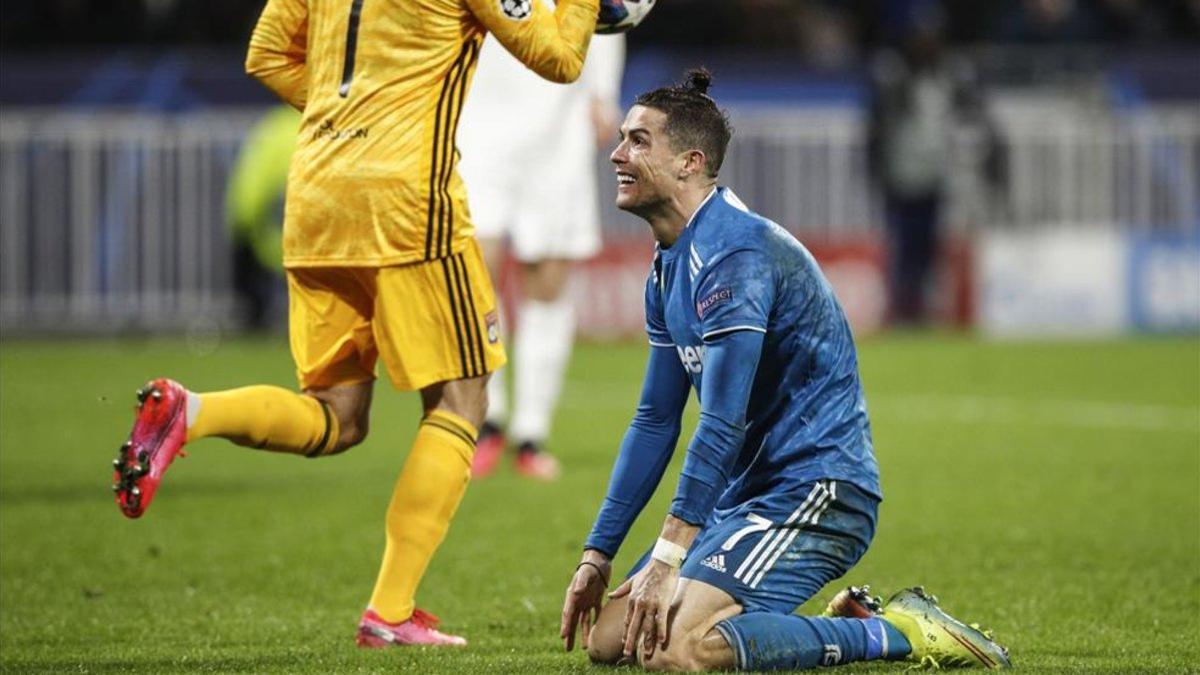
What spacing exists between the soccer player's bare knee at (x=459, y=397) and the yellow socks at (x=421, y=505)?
0.03 m

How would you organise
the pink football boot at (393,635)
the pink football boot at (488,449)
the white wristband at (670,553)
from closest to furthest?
1. the white wristband at (670,553)
2. the pink football boot at (393,635)
3. the pink football boot at (488,449)

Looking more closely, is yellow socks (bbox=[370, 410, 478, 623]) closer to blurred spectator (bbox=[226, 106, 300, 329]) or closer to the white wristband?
the white wristband

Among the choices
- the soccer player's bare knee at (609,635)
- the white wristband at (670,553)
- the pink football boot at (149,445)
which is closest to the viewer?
the white wristband at (670,553)

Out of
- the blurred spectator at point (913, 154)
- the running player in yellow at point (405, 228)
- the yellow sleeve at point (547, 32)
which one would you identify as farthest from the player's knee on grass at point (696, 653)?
the blurred spectator at point (913, 154)

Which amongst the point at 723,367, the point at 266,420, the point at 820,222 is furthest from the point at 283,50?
the point at 820,222

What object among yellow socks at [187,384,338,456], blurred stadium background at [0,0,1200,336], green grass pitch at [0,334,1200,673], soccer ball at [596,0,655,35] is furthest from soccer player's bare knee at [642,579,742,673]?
blurred stadium background at [0,0,1200,336]

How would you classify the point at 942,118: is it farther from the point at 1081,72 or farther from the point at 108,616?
the point at 108,616

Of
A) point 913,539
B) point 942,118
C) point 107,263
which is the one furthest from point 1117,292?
point 913,539

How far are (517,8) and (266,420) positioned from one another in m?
1.33

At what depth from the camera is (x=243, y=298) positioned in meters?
18.5

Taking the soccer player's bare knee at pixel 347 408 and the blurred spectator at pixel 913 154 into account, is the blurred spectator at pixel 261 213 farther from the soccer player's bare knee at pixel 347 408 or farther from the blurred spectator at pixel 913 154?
the soccer player's bare knee at pixel 347 408

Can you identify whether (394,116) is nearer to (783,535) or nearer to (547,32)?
(547,32)

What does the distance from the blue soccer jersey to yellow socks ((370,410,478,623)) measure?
0.68m

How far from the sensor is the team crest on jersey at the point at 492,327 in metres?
6.34
